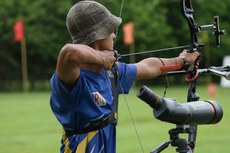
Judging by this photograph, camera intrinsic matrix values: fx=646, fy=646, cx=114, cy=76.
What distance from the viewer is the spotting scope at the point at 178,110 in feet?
8.79

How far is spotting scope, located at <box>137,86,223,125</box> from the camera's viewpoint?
8.79 ft

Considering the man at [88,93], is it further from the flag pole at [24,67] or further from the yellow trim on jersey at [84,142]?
the flag pole at [24,67]

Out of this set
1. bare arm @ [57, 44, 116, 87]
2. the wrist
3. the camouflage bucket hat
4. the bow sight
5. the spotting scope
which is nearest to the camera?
the spotting scope

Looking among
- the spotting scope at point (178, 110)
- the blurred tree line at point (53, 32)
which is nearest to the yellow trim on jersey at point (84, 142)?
the spotting scope at point (178, 110)

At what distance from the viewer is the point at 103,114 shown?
11.6 feet

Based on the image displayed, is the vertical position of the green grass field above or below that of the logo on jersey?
below

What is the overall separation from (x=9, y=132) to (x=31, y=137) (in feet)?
4.29

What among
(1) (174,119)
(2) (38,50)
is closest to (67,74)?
(1) (174,119)

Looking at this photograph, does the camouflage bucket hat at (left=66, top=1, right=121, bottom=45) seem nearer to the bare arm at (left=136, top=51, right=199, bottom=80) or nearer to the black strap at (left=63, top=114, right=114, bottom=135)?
the black strap at (left=63, top=114, right=114, bottom=135)

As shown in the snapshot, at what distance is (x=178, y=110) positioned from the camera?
8.91ft

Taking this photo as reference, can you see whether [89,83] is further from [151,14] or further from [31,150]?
[151,14]

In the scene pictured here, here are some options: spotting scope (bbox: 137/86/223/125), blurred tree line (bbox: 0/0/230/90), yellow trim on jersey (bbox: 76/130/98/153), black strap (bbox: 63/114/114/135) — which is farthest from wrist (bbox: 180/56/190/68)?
blurred tree line (bbox: 0/0/230/90)

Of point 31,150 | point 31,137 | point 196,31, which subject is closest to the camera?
point 196,31

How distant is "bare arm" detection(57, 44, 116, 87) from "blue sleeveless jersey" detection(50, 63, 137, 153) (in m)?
0.09
